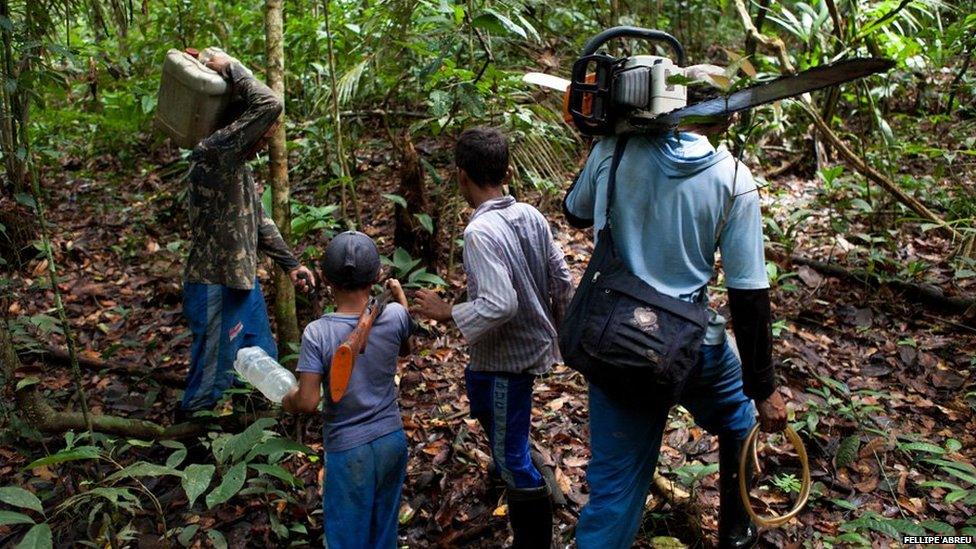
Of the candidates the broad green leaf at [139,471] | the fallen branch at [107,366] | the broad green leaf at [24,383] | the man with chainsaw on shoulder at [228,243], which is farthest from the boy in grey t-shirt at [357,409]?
the fallen branch at [107,366]

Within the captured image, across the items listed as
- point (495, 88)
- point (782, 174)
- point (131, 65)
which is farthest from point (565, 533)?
point (131, 65)

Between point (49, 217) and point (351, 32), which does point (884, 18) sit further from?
point (49, 217)

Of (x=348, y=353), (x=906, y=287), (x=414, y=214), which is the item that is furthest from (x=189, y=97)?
(x=906, y=287)

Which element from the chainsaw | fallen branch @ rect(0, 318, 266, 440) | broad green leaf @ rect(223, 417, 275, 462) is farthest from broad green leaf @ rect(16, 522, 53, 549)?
the chainsaw

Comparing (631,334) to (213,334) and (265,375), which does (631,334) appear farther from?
(213,334)

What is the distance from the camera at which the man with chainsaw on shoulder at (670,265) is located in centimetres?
236

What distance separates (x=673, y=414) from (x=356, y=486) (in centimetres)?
203

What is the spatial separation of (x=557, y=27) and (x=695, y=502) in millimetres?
5742

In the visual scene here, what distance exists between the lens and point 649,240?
7.92 ft

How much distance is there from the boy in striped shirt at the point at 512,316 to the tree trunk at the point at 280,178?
1549mm

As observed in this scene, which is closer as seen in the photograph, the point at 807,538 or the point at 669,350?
the point at 669,350

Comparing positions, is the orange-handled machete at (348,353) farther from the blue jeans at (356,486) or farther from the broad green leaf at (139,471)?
the broad green leaf at (139,471)

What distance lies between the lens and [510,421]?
9.59ft

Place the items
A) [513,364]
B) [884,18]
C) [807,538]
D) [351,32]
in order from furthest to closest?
[351,32], [884,18], [807,538], [513,364]
